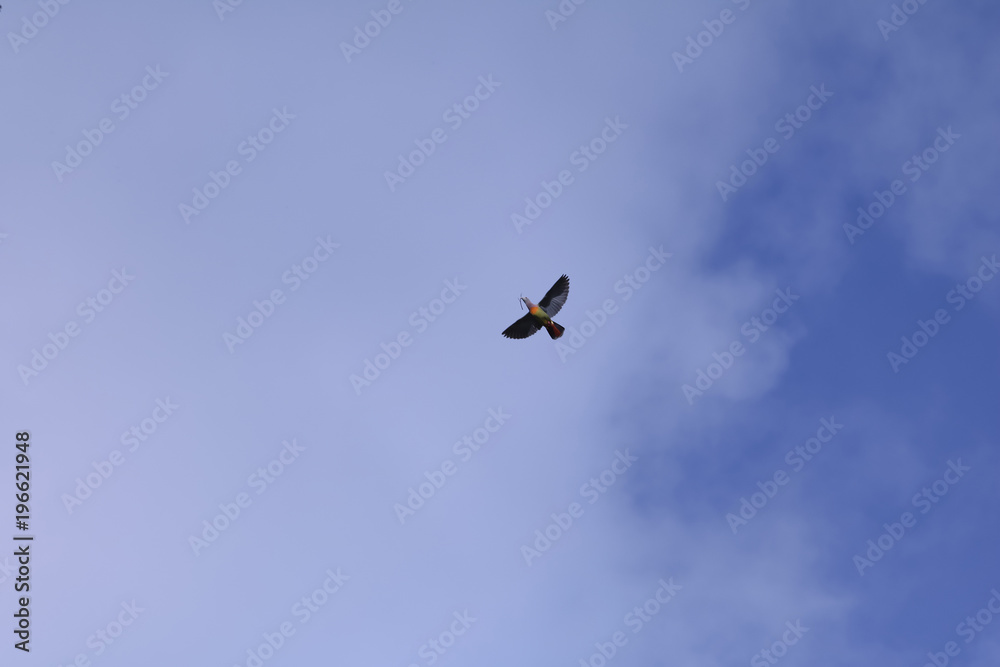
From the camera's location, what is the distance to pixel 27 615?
5219 cm

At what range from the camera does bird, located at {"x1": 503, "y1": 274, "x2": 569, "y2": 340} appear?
5634 centimetres

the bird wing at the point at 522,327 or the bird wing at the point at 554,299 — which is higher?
the bird wing at the point at 554,299

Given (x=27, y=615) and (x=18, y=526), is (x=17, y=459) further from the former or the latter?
(x=27, y=615)

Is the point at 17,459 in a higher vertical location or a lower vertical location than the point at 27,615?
higher

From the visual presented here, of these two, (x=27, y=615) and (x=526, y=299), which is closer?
(x=27, y=615)

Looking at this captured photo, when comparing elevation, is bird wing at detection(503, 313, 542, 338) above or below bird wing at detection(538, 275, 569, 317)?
below

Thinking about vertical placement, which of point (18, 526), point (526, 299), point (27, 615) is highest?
point (526, 299)

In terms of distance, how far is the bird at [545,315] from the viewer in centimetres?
5634

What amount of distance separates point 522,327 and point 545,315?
189 centimetres

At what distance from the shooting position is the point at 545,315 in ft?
185

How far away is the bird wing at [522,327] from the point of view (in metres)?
57.0

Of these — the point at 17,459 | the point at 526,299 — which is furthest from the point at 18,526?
the point at 526,299

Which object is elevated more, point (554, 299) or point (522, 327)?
point (554, 299)

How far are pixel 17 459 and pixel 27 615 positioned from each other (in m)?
9.56
